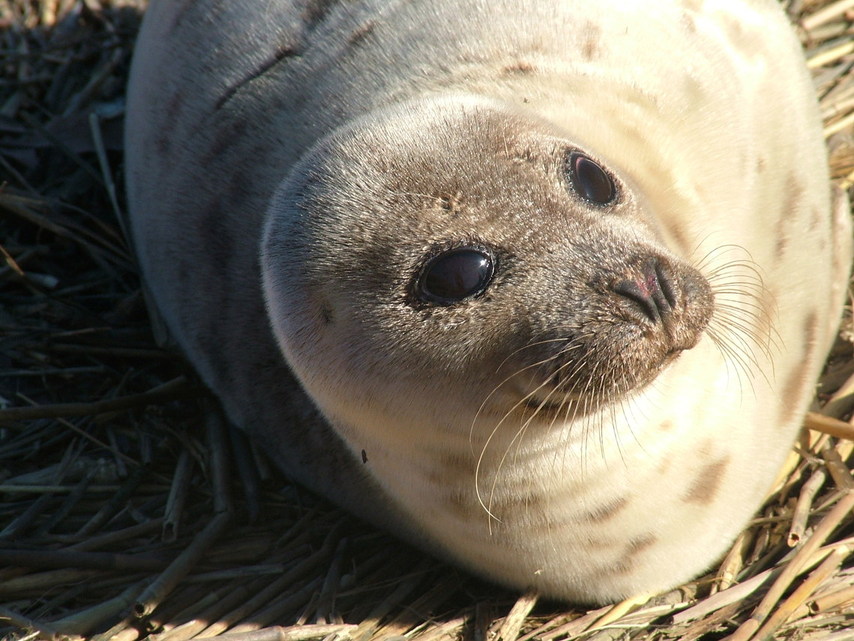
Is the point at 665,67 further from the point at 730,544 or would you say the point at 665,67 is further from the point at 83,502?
the point at 83,502

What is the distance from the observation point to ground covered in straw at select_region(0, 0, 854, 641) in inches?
117

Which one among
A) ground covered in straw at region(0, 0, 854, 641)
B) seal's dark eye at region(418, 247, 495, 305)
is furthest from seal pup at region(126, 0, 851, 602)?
ground covered in straw at region(0, 0, 854, 641)

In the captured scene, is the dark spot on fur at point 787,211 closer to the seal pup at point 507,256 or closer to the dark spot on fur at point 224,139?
the seal pup at point 507,256

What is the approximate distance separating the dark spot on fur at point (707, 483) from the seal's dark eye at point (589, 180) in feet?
2.91

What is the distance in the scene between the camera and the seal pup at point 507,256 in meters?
2.36

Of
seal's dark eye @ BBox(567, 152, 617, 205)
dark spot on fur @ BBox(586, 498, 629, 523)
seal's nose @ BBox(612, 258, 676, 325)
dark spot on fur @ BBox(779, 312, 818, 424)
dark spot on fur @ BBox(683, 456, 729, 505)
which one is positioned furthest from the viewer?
dark spot on fur @ BBox(779, 312, 818, 424)

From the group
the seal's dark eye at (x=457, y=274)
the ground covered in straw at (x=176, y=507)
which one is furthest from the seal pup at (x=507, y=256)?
the ground covered in straw at (x=176, y=507)

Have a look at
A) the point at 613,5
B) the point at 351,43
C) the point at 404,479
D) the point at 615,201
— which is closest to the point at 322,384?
the point at 404,479

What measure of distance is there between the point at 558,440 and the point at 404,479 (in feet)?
1.50

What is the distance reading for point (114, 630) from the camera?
2.93 m

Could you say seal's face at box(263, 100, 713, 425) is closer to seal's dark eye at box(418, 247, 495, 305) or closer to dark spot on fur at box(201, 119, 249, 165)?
seal's dark eye at box(418, 247, 495, 305)

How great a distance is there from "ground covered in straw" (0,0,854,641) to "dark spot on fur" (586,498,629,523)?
1.10 ft

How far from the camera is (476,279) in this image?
2.34m

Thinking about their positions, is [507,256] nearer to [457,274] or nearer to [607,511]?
[457,274]
